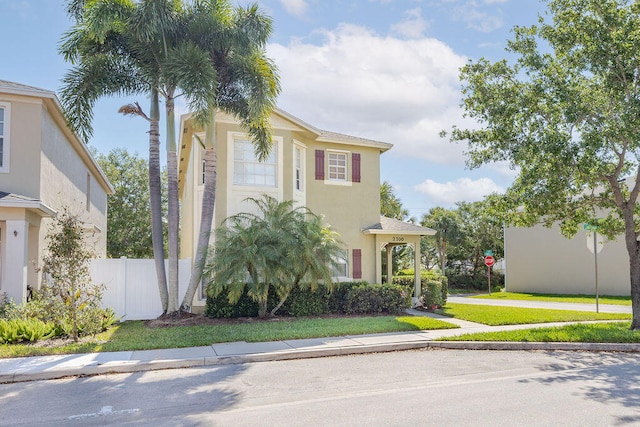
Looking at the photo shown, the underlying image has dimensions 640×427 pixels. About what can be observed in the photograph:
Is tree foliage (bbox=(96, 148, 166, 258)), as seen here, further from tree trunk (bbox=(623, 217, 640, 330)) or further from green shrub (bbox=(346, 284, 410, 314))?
tree trunk (bbox=(623, 217, 640, 330))

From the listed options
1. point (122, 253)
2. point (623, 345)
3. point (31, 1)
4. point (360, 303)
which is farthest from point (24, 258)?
point (122, 253)

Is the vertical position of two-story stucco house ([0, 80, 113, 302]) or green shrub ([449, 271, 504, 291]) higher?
two-story stucco house ([0, 80, 113, 302])

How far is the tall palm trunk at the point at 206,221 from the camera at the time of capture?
1445cm

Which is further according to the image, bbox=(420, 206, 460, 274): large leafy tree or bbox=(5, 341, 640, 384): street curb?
bbox=(420, 206, 460, 274): large leafy tree

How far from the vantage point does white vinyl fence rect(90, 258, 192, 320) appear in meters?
15.3

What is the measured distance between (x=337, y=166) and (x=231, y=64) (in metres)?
6.75

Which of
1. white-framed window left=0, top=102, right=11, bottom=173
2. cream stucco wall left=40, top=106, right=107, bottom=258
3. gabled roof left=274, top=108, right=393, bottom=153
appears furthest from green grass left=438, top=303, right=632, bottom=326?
white-framed window left=0, top=102, right=11, bottom=173

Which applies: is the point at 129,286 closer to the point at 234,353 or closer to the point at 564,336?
the point at 234,353

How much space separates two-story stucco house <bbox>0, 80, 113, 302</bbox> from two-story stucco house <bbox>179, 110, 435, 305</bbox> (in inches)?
171

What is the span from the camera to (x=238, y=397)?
707 cm

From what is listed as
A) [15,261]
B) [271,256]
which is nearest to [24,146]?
[15,261]

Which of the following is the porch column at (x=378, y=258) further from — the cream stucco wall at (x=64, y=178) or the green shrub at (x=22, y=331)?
the green shrub at (x=22, y=331)

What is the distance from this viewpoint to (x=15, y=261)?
1230 cm

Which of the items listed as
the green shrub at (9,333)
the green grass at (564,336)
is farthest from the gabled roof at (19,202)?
the green grass at (564,336)
